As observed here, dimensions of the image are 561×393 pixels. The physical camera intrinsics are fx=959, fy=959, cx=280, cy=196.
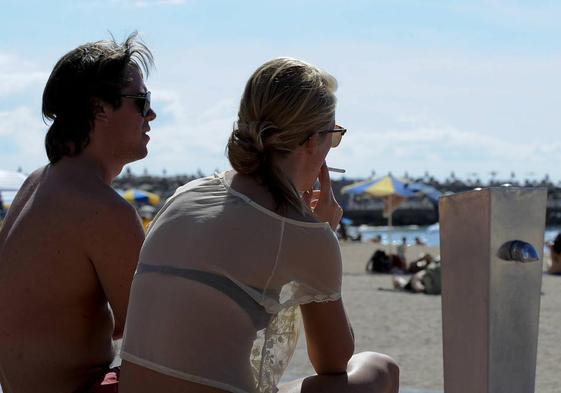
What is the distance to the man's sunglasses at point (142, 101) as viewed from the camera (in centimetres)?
262

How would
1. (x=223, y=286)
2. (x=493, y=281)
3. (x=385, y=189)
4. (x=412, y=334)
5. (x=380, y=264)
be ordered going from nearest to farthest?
1. (x=223, y=286)
2. (x=493, y=281)
3. (x=412, y=334)
4. (x=380, y=264)
5. (x=385, y=189)

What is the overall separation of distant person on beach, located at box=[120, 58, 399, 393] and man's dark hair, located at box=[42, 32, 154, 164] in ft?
1.57

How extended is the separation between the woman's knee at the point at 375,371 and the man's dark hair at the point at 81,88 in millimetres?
940

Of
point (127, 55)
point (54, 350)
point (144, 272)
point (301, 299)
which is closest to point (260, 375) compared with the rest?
point (301, 299)

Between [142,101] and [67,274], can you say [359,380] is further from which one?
[142,101]

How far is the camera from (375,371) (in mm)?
2279

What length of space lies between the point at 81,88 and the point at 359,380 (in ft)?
3.51

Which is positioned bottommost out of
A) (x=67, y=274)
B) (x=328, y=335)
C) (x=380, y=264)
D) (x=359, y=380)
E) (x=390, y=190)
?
(x=380, y=264)

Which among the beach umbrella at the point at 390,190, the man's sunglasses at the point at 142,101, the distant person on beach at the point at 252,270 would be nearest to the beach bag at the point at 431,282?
the man's sunglasses at the point at 142,101

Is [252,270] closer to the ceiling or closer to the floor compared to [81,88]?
closer to the floor

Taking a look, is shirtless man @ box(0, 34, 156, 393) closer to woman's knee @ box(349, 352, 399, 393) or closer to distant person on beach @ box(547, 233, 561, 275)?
woman's knee @ box(349, 352, 399, 393)

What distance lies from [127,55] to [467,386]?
1.31 metres

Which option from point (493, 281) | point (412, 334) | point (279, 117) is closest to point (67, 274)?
point (279, 117)

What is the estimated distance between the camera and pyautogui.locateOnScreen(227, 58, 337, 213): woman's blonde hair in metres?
2.11
